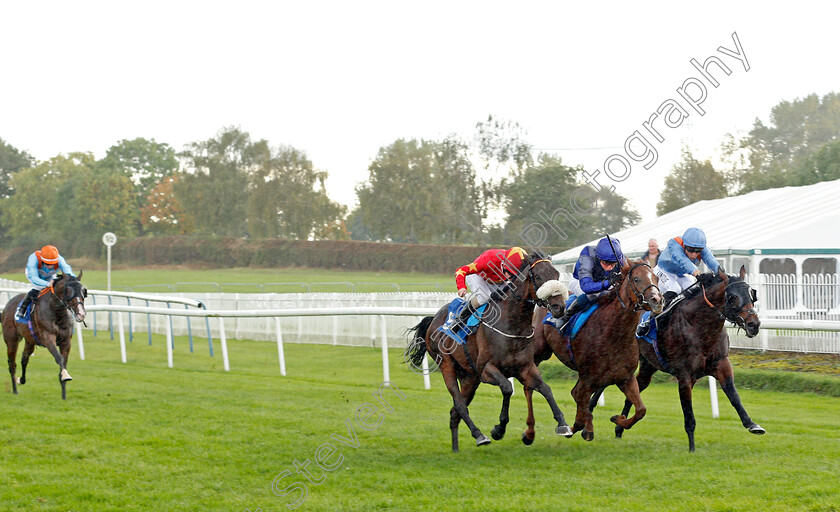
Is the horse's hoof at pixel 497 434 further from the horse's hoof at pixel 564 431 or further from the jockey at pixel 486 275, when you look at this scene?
the jockey at pixel 486 275

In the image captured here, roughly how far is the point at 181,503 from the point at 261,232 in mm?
46500

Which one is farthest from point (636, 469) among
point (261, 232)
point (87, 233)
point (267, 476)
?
point (87, 233)

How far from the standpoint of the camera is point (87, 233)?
181ft

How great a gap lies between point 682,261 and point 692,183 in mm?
34037

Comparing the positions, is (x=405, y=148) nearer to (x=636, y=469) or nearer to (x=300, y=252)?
(x=300, y=252)

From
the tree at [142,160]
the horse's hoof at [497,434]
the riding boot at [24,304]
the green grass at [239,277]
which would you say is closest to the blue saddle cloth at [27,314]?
the riding boot at [24,304]

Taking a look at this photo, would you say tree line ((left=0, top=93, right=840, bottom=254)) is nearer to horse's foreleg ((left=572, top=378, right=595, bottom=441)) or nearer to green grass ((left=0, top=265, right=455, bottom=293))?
green grass ((left=0, top=265, right=455, bottom=293))

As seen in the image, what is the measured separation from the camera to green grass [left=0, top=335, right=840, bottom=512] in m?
5.00

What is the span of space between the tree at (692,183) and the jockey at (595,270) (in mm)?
34168

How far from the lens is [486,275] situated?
6.38 m

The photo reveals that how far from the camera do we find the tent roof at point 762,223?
17391 millimetres

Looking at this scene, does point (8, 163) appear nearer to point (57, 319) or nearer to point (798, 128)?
point (798, 128)

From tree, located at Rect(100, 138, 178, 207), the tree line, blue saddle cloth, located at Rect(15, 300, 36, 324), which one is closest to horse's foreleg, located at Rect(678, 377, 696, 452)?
blue saddle cloth, located at Rect(15, 300, 36, 324)

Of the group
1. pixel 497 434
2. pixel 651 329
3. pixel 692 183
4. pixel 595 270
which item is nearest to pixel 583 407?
pixel 497 434
